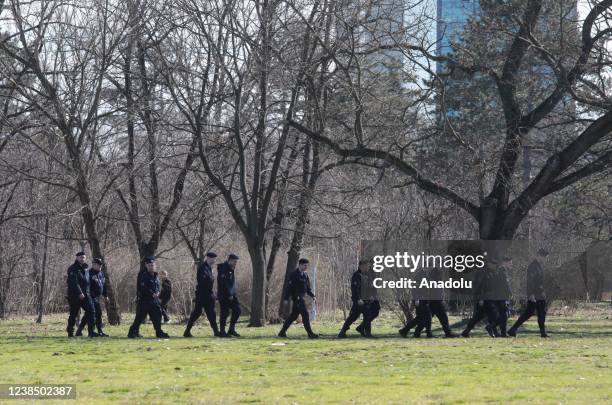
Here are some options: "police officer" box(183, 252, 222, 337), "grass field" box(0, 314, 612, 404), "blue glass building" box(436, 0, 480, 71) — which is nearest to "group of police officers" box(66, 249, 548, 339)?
"police officer" box(183, 252, 222, 337)

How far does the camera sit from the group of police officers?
24.7 metres

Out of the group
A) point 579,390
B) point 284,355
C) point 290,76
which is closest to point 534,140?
point 290,76

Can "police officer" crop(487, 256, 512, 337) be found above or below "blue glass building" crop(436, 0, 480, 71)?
below

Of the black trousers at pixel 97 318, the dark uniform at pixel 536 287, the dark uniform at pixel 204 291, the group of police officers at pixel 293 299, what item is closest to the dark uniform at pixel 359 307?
the group of police officers at pixel 293 299

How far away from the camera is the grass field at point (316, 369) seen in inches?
492

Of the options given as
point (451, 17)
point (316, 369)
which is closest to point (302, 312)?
point (316, 369)

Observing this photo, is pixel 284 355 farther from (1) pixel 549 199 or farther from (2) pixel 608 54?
(1) pixel 549 199

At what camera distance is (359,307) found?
83.8 ft

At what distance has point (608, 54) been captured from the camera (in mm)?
26891

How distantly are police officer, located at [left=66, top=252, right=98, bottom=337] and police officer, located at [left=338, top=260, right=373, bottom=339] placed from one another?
5883 mm

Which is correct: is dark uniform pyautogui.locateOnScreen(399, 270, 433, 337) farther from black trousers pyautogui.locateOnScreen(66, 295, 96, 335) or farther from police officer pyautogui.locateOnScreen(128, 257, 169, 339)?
black trousers pyautogui.locateOnScreen(66, 295, 96, 335)

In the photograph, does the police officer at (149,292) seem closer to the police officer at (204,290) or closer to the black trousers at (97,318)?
the police officer at (204,290)

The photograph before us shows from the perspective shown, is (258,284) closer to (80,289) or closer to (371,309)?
(371,309)

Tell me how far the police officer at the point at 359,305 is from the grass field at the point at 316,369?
791mm
